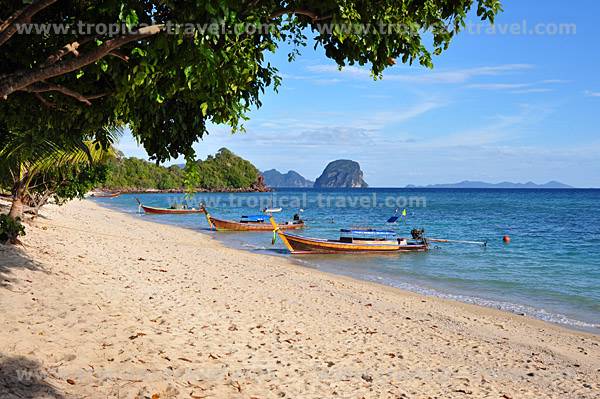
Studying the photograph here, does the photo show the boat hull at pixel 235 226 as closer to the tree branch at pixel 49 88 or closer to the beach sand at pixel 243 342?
the beach sand at pixel 243 342

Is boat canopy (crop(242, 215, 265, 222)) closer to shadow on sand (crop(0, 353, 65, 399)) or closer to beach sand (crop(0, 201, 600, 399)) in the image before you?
beach sand (crop(0, 201, 600, 399))

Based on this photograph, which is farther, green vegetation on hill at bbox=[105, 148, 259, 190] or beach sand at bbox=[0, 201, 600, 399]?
green vegetation on hill at bbox=[105, 148, 259, 190]

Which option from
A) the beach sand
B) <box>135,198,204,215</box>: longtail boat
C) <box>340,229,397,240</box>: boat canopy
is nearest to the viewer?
the beach sand

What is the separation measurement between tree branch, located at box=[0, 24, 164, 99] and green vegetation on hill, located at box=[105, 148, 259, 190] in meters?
155

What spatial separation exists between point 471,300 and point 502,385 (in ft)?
29.7

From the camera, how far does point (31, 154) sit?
11.6 metres

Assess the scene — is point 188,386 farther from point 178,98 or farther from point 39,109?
point 39,109

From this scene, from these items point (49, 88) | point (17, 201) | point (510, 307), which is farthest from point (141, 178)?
point (49, 88)

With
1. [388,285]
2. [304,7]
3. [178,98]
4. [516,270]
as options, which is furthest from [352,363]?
[516,270]

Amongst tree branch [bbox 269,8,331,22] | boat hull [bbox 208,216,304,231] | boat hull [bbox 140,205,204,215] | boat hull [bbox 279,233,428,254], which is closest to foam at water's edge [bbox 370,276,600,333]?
boat hull [bbox 279,233,428,254]

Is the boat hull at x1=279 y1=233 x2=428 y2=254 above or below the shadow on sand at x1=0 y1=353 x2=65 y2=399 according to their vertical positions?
below

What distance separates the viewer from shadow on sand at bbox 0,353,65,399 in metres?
5.35

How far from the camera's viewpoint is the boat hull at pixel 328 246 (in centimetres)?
2616

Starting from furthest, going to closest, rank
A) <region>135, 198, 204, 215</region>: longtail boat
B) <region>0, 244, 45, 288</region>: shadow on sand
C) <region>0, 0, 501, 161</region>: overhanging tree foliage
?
<region>135, 198, 204, 215</region>: longtail boat < <region>0, 244, 45, 288</region>: shadow on sand < <region>0, 0, 501, 161</region>: overhanging tree foliage
